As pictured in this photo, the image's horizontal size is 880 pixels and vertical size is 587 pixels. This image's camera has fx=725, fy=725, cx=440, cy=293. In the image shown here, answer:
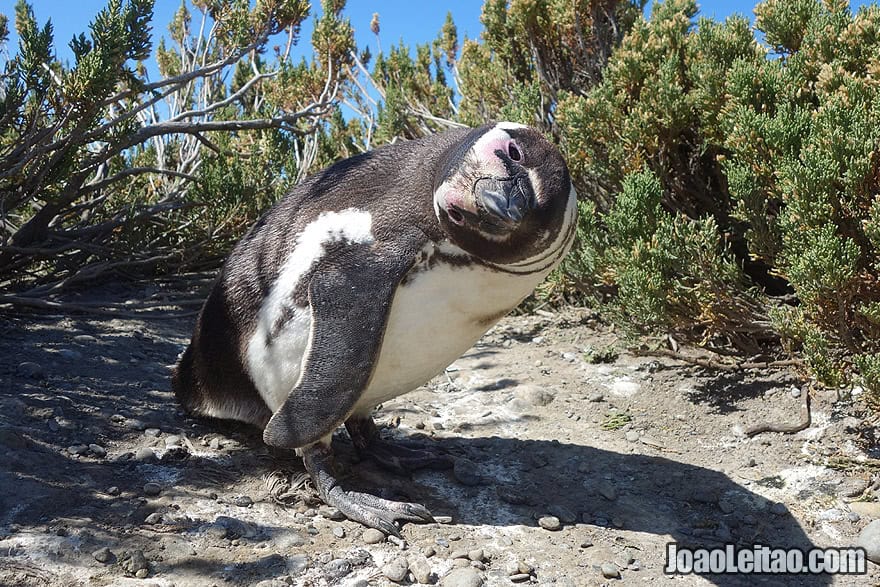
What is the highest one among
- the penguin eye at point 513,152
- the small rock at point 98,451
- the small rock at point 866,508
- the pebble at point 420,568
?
the penguin eye at point 513,152

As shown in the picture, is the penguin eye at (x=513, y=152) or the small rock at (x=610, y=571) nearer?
the penguin eye at (x=513, y=152)

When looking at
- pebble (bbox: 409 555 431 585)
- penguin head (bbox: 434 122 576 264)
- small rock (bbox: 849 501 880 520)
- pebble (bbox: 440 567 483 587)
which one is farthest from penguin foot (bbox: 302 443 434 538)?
small rock (bbox: 849 501 880 520)

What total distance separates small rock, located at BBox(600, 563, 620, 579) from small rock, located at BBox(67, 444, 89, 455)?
156 cm

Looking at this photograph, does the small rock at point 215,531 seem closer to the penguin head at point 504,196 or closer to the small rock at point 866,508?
the penguin head at point 504,196

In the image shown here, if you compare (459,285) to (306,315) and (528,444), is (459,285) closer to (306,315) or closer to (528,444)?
(306,315)

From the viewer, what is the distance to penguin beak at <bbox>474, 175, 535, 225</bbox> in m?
1.67

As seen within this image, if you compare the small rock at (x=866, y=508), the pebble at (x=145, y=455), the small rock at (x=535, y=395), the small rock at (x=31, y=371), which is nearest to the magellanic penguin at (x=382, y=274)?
the pebble at (x=145, y=455)

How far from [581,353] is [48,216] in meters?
2.82

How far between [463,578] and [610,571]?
1.33 feet

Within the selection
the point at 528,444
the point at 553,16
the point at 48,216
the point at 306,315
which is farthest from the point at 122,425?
the point at 553,16

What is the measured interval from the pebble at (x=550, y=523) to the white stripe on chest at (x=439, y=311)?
57 centimetres

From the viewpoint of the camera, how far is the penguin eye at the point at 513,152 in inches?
70.0

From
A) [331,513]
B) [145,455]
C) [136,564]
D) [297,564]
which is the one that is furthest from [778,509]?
[145,455]

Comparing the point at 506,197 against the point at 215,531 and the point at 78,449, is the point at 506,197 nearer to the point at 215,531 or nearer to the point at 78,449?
the point at 215,531
